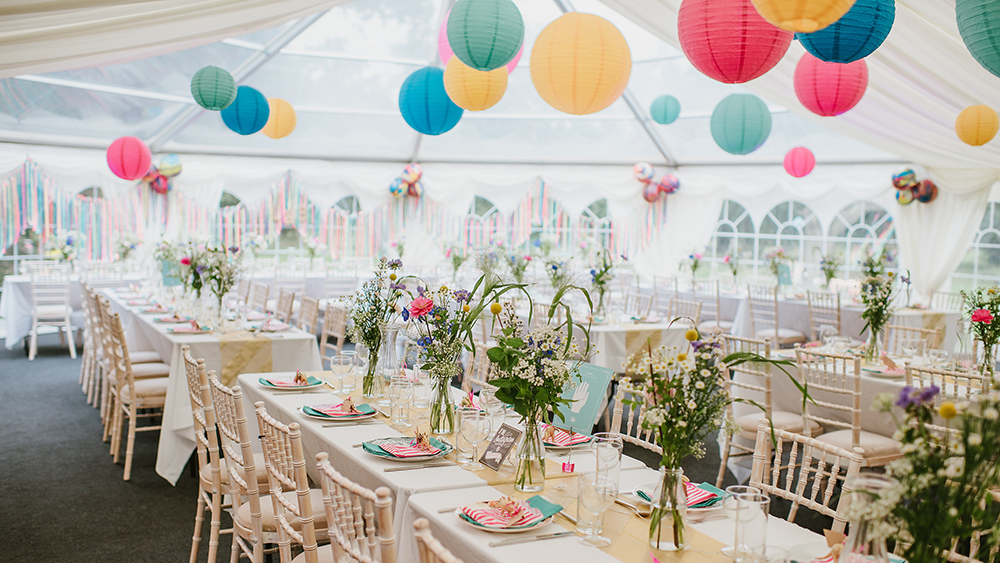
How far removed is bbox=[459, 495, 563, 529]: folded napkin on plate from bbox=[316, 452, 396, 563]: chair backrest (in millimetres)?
265

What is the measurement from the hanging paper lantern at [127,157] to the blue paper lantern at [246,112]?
1625 millimetres

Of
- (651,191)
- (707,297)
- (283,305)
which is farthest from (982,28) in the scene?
(651,191)

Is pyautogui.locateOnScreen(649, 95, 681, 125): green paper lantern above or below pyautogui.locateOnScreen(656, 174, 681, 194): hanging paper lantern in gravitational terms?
above

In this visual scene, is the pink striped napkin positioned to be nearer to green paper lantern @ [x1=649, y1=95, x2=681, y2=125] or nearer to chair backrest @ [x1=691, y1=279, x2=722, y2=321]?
green paper lantern @ [x1=649, y1=95, x2=681, y2=125]

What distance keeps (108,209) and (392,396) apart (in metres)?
7.93

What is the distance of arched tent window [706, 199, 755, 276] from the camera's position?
33.6 ft

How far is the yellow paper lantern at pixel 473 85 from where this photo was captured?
4211 millimetres

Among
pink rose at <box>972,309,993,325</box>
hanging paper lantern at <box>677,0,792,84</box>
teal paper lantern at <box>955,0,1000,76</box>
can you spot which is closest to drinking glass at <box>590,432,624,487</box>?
hanging paper lantern at <box>677,0,792,84</box>

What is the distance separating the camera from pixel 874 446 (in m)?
3.69

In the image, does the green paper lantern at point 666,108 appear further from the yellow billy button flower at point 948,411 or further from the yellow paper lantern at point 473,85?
the yellow billy button flower at point 948,411

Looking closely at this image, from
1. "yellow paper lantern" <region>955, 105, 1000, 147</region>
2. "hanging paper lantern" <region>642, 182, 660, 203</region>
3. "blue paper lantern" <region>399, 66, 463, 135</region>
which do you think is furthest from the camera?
"hanging paper lantern" <region>642, 182, 660, 203</region>

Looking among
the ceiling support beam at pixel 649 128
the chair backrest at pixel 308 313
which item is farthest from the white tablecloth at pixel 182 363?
the ceiling support beam at pixel 649 128

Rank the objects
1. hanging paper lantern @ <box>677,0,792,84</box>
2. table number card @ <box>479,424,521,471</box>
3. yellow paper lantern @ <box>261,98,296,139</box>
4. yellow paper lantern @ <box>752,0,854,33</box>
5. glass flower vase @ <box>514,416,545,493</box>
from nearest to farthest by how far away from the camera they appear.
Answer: yellow paper lantern @ <box>752,0,854,33</box> < glass flower vase @ <box>514,416,545,493</box> < table number card @ <box>479,424,521,471</box> < hanging paper lantern @ <box>677,0,792,84</box> < yellow paper lantern @ <box>261,98,296,139</box>

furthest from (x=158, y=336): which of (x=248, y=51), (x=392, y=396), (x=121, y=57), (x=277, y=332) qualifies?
(x=248, y=51)
